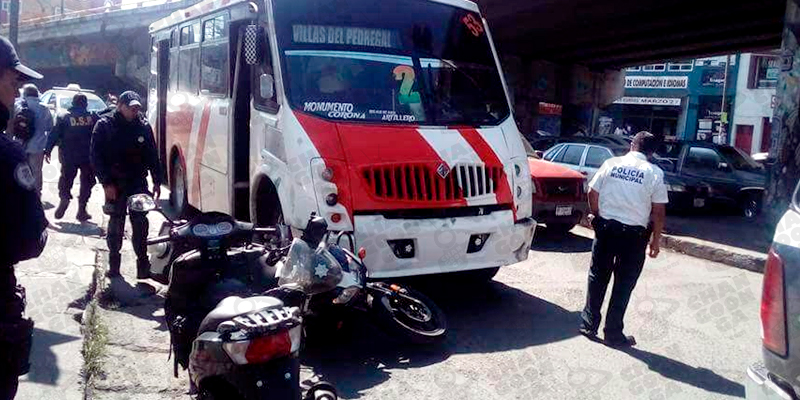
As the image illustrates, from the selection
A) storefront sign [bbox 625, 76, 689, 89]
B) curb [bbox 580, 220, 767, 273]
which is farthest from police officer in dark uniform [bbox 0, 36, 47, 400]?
storefront sign [bbox 625, 76, 689, 89]

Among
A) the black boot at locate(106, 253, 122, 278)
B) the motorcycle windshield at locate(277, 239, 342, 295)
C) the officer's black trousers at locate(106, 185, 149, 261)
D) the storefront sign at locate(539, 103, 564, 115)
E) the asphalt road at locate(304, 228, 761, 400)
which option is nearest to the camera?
the motorcycle windshield at locate(277, 239, 342, 295)

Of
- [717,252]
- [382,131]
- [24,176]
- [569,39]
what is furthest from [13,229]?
[569,39]

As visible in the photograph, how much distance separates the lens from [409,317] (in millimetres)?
5699

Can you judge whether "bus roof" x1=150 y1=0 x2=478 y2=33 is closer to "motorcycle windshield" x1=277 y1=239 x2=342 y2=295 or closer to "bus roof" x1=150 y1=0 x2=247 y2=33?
"bus roof" x1=150 y1=0 x2=247 y2=33

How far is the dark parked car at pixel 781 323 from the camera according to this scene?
2984 millimetres

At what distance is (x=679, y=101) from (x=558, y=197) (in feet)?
111

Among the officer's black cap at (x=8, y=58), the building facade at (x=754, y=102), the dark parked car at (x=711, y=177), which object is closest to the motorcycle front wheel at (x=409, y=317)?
the officer's black cap at (x=8, y=58)

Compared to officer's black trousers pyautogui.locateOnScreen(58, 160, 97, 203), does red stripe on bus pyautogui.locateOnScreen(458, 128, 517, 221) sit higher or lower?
higher

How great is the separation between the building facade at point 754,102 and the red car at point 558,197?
94.6 feet

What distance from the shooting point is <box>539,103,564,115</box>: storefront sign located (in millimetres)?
28875

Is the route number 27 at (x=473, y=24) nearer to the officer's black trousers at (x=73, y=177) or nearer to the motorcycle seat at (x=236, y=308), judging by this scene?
the motorcycle seat at (x=236, y=308)

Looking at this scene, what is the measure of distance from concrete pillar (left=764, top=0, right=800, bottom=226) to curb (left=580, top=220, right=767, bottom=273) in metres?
2.39

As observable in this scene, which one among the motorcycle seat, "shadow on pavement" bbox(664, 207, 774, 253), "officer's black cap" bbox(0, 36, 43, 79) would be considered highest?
"officer's black cap" bbox(0, 36, 43, 79)

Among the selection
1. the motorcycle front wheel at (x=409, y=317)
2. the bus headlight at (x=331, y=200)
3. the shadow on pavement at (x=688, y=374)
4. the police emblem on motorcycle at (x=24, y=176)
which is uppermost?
the police emblem on motorcycle at (x=24, y=176)
